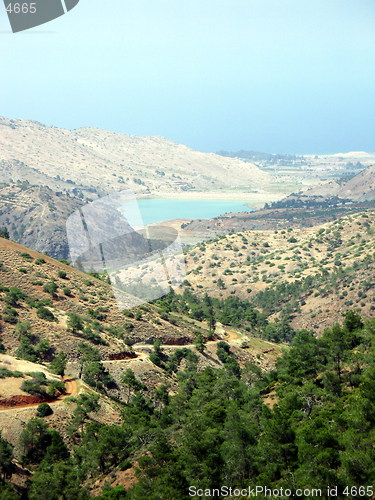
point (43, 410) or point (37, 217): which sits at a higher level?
point (43, 410)

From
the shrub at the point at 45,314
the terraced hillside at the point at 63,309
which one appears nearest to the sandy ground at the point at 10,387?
the terraced hillside at the point at 63,309

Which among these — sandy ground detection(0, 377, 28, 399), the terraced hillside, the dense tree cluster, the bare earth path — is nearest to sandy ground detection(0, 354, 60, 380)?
the bare earth path

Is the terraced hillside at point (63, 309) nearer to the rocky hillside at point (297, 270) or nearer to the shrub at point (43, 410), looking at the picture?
the shrub at point (43, 410)

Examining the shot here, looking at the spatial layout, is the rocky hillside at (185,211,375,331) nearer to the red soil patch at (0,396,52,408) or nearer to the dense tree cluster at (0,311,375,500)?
the dense tree cluster at (0,311,375,500)

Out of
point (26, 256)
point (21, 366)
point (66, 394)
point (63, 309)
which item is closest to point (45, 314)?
point (63, 309)

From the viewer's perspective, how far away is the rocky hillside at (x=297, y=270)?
79438 millimetres

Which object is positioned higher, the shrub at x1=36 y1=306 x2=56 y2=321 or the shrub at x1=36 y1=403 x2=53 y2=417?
the shrub at x1=36 y1=306 x2=56 y2=321

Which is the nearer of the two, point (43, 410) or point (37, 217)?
point (43, 410)

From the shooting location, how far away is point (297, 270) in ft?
321

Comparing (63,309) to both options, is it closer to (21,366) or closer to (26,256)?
(26,256)

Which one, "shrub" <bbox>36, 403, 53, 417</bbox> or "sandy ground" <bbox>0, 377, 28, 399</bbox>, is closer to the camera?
"shrub" <bbox>36, 403, 53, 417</bbox>

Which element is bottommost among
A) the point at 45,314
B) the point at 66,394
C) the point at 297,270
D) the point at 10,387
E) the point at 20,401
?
the point at 297,270

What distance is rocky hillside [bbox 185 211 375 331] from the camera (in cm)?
7944

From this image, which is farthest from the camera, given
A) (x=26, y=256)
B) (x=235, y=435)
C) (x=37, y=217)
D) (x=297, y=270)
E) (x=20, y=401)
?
(x=37, y=217)
